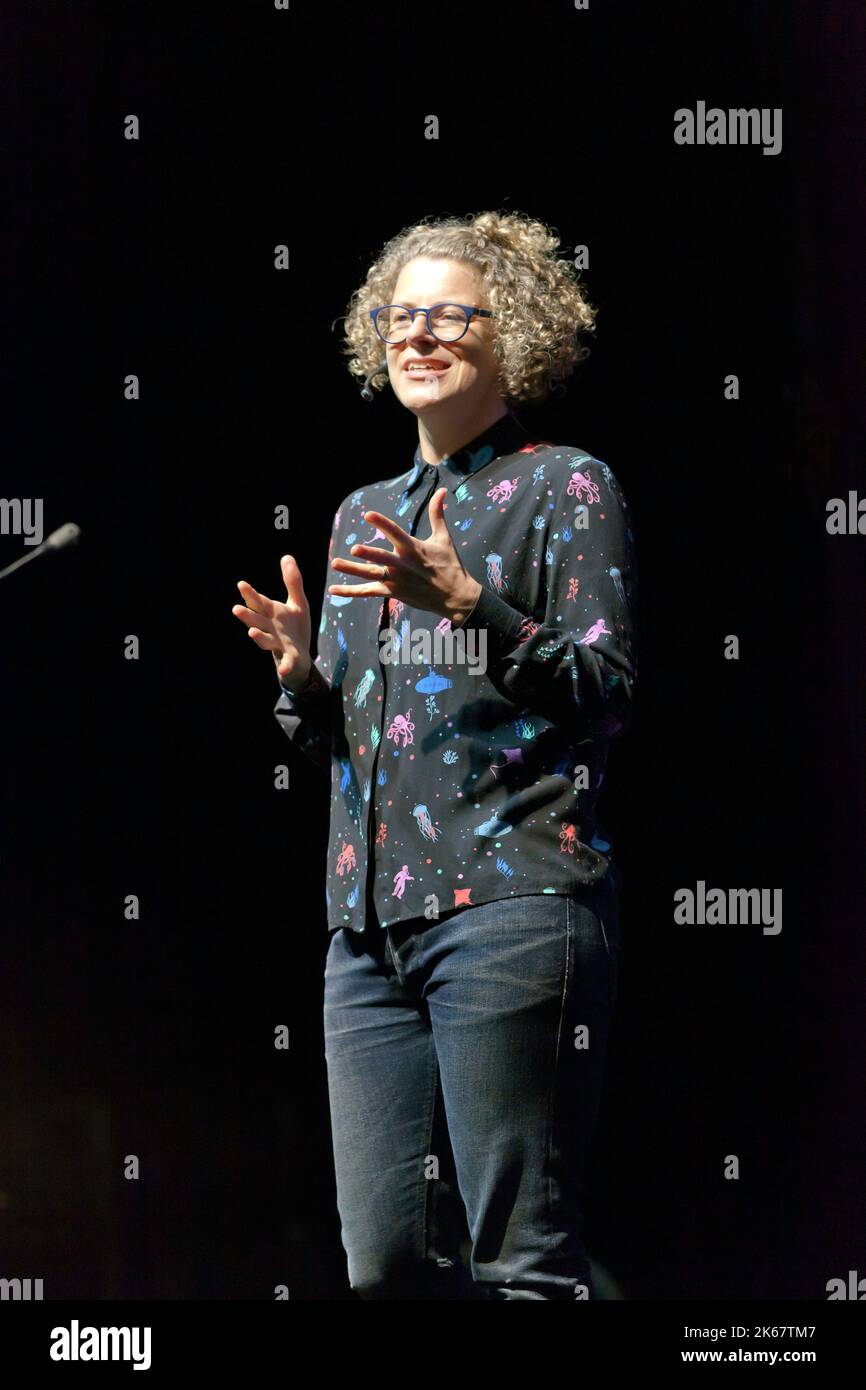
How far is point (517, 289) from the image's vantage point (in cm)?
232

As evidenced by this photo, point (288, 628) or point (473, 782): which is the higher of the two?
point (288, 628)

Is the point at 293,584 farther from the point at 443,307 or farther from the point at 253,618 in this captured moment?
the point at 443,307

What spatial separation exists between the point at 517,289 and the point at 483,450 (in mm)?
240

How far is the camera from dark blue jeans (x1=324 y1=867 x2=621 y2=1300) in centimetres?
205

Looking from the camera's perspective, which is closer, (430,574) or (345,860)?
(430,574)

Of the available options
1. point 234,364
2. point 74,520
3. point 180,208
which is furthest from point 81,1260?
point 180,208

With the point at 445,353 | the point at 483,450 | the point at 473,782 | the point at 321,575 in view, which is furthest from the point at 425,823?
the point at 321,575

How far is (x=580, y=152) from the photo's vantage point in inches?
111

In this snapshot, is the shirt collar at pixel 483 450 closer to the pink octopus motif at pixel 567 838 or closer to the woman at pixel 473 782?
the woman at pixel 473 782

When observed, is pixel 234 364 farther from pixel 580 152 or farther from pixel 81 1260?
pixel 81 1260

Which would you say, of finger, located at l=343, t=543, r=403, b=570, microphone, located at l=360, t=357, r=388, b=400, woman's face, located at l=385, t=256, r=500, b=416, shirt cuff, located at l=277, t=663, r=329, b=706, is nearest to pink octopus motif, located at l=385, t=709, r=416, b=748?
shirt cuff, located at l=277, t=663, r=329, b=706

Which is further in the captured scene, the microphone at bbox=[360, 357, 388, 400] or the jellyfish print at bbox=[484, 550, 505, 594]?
the microphone at bbox=[360, 357, 388, 400]

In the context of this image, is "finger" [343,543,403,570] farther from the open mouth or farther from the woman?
the open mouth

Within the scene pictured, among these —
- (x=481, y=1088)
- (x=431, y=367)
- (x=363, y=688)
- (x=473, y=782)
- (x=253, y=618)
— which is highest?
(x=431, y=367)
